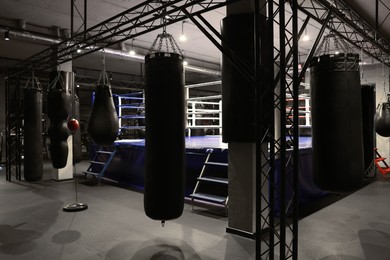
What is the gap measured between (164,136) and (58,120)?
314 cm

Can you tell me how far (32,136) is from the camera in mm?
5453

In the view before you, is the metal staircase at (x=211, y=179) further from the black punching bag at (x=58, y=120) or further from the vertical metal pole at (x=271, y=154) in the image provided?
the black punching bag at (x=58, y=120)

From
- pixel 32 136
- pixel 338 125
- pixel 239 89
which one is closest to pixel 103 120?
pixel 239 89

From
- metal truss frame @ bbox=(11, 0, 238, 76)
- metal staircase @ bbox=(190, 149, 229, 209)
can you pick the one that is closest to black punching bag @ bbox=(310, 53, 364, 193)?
metal truss frame @ bbox=(11, 0, 238, 76)

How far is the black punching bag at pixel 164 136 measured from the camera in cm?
259

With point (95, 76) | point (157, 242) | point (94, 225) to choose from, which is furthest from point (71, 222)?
point (95, 76)

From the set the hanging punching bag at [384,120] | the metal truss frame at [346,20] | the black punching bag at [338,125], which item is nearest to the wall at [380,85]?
the hanging punching bag at [384,120]

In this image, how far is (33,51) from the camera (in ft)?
28.8

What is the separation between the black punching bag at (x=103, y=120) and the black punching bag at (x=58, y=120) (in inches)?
52.8

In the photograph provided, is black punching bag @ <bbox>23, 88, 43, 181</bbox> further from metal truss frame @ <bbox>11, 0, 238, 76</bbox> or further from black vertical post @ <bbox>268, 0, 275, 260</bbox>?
black vertical post @ <bbox>268, 0, 275, 260</bbox>

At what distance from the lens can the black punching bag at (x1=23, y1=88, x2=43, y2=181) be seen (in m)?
5.39

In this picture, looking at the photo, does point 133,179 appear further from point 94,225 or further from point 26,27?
point 26,27

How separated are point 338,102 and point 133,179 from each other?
5194mm

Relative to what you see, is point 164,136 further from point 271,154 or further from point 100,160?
point 100,160
